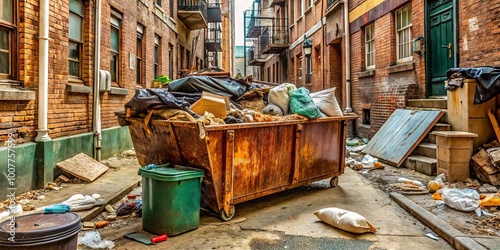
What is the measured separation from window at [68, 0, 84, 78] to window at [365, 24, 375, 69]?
827cm

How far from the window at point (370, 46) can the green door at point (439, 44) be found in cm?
294

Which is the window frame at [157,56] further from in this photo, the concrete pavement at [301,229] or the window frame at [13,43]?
the concrete pavement at [301,229]

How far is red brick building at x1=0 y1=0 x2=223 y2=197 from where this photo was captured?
5.27 metres

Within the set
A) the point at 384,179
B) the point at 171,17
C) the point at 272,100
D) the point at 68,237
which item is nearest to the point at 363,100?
the point at 384,179

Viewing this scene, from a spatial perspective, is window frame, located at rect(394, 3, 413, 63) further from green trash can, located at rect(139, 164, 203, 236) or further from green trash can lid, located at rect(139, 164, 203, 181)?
green trash can, located at rect(139, 164, 203, 236)

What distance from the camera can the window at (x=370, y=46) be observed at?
11.4 meters

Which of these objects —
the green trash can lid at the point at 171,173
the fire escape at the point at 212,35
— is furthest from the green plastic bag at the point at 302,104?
the fire escape at the point at 212,35

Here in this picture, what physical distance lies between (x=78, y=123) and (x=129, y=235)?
3.88 metres

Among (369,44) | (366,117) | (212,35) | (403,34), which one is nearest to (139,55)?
(369,44)

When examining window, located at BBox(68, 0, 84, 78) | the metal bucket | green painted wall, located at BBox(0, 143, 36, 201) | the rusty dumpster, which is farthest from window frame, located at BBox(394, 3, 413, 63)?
the metal bucket

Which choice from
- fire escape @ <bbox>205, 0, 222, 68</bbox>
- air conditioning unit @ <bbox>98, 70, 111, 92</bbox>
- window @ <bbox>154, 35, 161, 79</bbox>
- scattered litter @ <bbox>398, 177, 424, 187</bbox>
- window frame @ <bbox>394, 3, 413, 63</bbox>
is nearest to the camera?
scattered litter @ <bbox>398, 177, 424, 187</bbox>

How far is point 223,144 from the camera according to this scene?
4230 millimetres

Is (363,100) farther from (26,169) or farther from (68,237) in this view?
(68,237)

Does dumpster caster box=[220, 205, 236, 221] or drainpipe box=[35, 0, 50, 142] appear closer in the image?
dumpster caster box=[220, 205, 236, 221]
